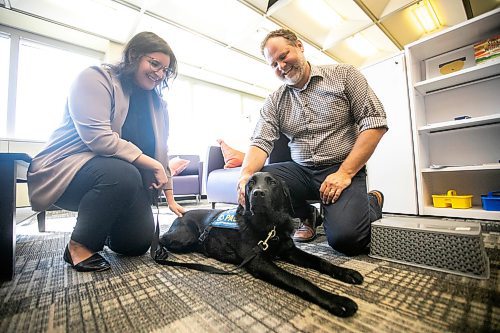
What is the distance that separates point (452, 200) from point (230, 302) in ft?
7.58

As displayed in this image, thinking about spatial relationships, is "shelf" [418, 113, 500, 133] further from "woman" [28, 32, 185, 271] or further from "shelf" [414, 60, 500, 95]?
"woman" [28, 32, 185, 271]

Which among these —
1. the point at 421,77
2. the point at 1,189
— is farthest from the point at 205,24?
the point at 1,189

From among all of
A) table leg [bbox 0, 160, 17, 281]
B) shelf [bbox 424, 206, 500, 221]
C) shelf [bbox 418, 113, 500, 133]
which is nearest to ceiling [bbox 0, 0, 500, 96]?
shelf [bbox 418, 113, 500, 133]

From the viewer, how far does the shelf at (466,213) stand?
183cm

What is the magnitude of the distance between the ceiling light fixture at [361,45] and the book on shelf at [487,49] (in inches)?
105

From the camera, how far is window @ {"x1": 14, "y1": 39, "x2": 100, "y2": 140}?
12.7ft

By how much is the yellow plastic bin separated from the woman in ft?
7.67

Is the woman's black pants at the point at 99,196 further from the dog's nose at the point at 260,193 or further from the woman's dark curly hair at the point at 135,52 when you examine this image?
the dog's nose at the point at 260,193

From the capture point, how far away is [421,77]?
8.21 ft

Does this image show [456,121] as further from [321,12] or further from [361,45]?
[361,45]

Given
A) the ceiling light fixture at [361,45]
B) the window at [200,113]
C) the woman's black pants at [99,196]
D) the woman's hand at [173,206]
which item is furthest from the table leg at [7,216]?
the ceiling light fixture at [361,45]

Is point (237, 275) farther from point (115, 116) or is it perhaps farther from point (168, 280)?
point (115, 116)

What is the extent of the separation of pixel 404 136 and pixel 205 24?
332cm

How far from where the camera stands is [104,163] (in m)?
1.05
